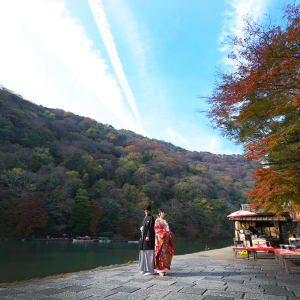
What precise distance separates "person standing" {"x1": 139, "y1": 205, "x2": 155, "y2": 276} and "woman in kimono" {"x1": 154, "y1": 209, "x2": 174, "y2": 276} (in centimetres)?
10

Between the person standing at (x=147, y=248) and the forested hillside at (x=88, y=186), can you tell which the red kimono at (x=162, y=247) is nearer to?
the person standing at (x=147, y=248)

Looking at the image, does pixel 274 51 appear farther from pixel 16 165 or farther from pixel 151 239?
pixel 16 165

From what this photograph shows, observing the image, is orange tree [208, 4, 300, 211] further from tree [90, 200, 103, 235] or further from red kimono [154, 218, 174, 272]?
tree [90, 200, 103, 235]

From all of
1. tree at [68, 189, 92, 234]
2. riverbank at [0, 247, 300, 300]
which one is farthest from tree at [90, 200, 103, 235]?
riverbank at [0, 247, 300, 300]

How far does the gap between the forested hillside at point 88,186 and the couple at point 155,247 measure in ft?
54.8

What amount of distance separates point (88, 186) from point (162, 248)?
4172cm

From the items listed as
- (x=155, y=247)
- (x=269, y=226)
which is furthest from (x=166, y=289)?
(x=269, y=226)

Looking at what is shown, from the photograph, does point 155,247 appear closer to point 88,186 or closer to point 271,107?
point 271,107

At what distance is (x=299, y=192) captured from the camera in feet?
18.8

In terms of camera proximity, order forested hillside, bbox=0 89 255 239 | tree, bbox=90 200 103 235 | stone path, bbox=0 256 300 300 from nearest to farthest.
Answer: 1. stone path, bbox=0 256 300 300
2. forested hillside, bbox=0 89 255 239
3. tree, bbox=90 200 103 235

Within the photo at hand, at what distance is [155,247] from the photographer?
544cm

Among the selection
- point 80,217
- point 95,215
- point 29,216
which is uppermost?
point 95,215

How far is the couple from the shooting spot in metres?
5.15

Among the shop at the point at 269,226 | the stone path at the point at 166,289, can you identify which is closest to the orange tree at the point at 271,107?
the stone path at the point at 166,289
